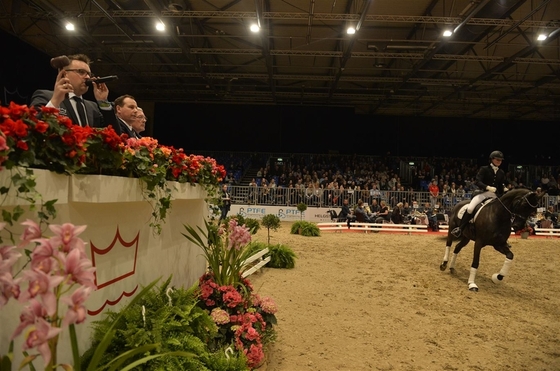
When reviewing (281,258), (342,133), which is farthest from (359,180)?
(281,258)

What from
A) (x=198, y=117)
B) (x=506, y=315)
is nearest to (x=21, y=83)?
(x=198, y=117)

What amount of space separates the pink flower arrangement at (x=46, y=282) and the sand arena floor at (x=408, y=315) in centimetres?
265

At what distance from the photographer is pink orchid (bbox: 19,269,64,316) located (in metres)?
0.86

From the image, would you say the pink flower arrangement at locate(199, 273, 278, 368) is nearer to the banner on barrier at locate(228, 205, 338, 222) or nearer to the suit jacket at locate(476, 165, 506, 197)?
the suit jacket at locate(476, 165, 506, 197)

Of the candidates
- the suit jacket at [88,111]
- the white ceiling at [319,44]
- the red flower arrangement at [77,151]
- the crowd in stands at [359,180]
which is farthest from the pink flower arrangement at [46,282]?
the crowd in stands at [359,180]

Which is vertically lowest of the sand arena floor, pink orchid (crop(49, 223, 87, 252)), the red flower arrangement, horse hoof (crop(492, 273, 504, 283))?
the sand arena floor

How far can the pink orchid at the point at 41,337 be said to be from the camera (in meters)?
0.84

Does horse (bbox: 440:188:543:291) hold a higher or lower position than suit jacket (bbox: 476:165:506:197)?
lower

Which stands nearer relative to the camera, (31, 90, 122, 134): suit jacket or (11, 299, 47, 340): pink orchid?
(11, 299, 47, 340): pink orchid

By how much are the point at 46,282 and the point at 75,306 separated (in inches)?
3.4

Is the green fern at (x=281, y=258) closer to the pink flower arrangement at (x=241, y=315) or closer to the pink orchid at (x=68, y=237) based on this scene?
the pink flower arrangement at (x=241, y=315)

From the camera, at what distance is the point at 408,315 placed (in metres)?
4.79

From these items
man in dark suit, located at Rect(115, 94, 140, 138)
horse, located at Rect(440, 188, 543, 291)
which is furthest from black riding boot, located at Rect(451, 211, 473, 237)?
man in dark suit, located at Rect(115, 94, 140, 138)

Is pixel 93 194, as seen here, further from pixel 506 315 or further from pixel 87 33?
pixel 87 33
